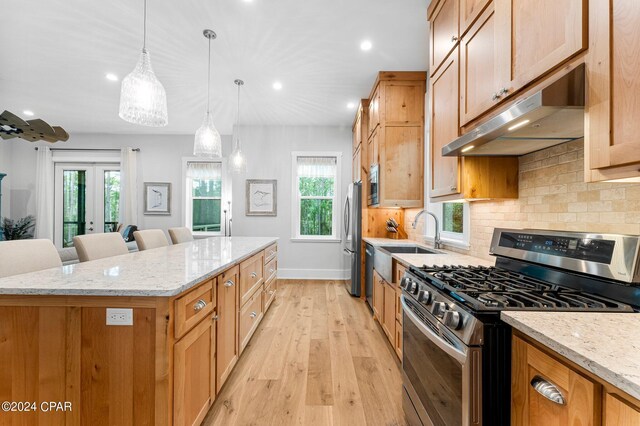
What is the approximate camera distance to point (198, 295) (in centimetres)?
144

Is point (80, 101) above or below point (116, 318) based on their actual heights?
above

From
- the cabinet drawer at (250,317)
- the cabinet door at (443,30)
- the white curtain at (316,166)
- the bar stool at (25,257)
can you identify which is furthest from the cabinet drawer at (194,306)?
the white curtain at (316,166)

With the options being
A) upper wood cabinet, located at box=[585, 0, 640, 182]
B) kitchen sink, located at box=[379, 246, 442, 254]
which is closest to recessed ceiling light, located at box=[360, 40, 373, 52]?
kitchen sink, located at box=[379, 246, 442, 254]

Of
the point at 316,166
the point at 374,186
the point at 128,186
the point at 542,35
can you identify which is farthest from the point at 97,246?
the point at 128,186

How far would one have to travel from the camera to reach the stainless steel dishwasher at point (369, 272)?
3.38 m

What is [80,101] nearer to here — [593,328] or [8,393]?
[8,393]

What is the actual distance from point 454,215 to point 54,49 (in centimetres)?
451

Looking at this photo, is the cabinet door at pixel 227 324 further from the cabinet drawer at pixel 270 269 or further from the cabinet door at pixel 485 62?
the cabinet door at pixel 485 62

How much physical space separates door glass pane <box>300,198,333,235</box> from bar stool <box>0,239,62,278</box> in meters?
3.90

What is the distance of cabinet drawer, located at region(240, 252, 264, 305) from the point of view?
227 centimetres

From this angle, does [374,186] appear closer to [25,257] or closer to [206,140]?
[206,140]

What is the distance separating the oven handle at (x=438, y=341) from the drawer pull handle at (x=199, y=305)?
3.54 ft

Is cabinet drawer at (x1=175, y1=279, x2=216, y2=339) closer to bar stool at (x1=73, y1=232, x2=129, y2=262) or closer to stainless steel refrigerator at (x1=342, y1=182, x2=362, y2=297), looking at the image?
bar stool at (x1=73, y1=232, x2=129, y2=262)

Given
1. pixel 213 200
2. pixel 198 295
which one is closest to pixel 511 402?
pixel 198 295
